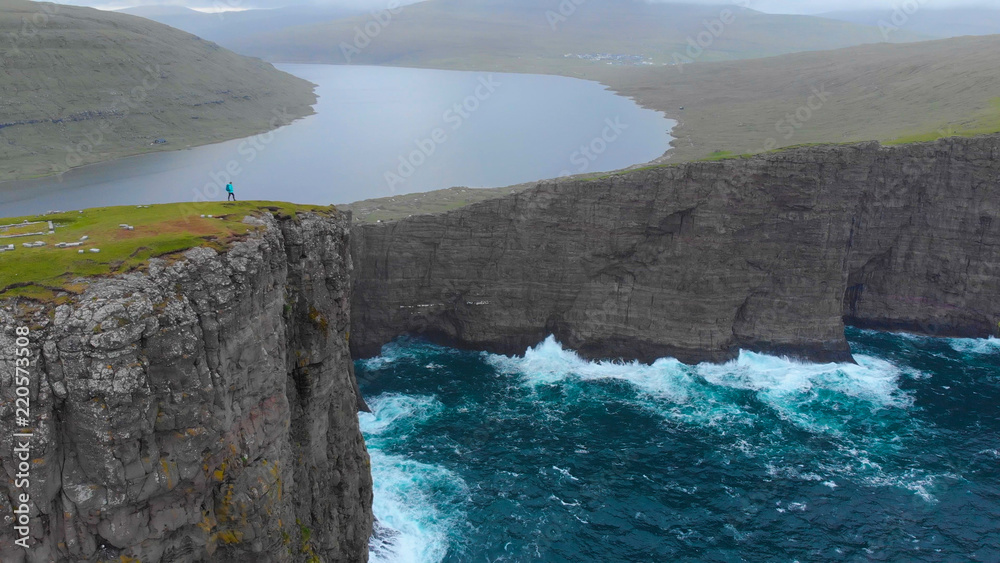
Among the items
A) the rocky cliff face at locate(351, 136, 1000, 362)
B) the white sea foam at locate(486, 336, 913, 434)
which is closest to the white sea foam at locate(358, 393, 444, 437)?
the white sea foam at locate(486, 336, 913, 434)

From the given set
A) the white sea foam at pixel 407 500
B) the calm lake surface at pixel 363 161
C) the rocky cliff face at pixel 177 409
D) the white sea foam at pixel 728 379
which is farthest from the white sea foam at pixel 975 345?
the rocky cliff face at pixel 177 409

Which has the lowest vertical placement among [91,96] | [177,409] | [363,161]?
[177,409]

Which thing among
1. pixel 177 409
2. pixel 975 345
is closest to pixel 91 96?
pixel 177 409

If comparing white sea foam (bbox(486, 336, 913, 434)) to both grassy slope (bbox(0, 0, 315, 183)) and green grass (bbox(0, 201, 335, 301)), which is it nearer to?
green grass (bbox(0, 201, 335, 301))

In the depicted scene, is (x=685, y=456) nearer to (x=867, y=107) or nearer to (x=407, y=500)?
(x=407, y=500)

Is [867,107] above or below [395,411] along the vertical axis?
above

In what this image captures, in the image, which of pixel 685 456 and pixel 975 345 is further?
pixel 975 345

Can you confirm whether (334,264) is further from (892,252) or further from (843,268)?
(892,252)

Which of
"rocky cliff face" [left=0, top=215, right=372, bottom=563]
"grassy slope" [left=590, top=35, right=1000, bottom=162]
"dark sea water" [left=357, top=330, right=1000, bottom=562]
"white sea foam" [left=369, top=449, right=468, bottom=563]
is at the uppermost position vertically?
"grassy slope" [left=590, top=35, right=1000, bottom=162]
